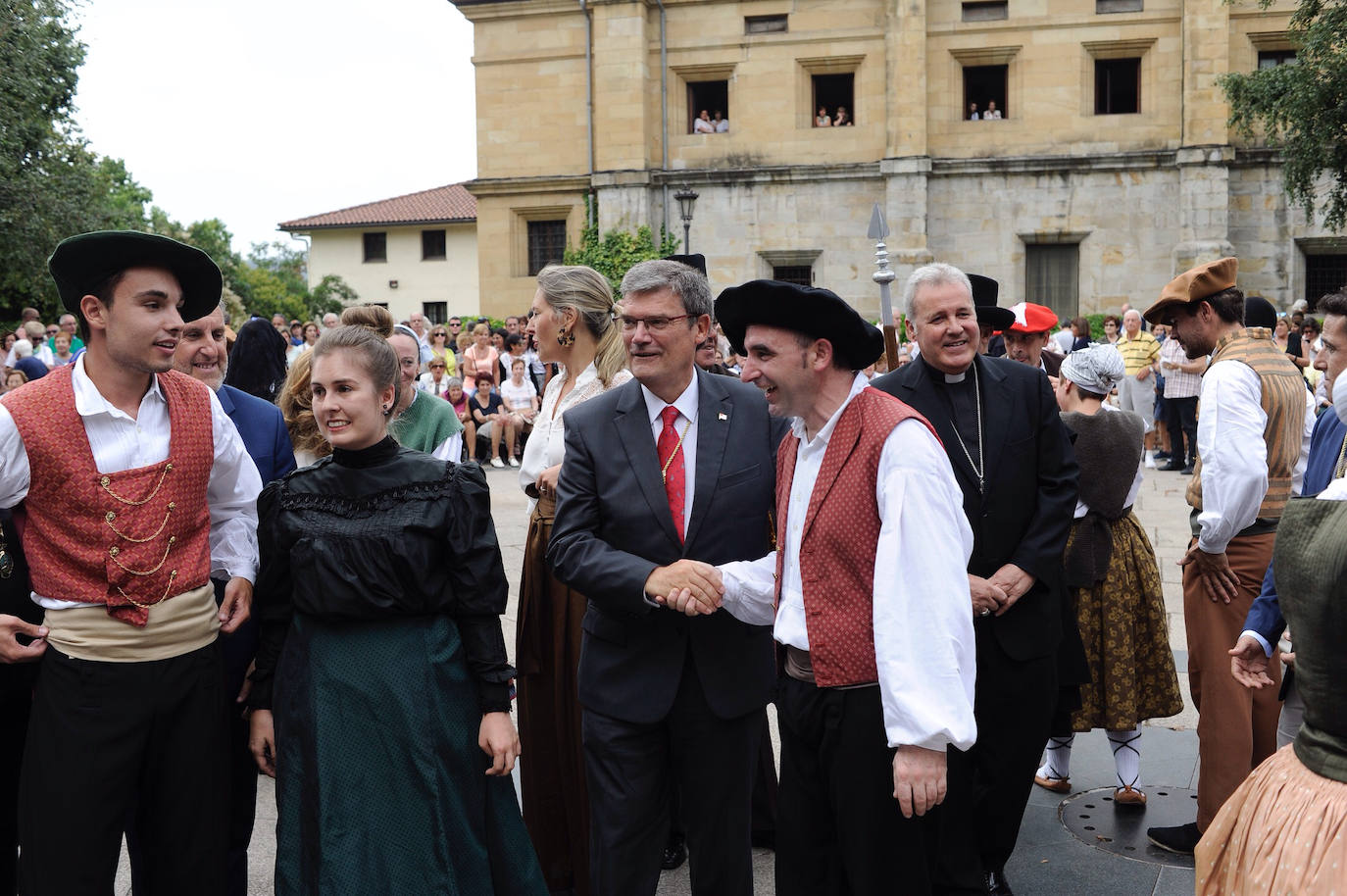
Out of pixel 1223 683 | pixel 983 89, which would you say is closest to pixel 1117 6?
pixel 983 89

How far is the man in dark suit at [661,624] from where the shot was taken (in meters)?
3.49

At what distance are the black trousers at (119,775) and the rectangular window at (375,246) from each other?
1952 inches

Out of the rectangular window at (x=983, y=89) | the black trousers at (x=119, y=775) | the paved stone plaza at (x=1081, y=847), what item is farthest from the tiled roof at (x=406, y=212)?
the black trousers at (x=119, y=775)

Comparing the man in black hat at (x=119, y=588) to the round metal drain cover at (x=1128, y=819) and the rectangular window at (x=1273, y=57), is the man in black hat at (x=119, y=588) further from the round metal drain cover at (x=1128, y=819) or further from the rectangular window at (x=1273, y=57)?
the rectangular window at (x=1273, y=57)

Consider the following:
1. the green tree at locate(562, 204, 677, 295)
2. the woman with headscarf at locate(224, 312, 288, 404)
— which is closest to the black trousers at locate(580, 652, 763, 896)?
the woman with headscarf at locate(224, 312, 288, 404)

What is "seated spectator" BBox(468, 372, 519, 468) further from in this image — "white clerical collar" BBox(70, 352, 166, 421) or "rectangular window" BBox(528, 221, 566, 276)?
"rectangular window" BBox(528, 221, 566, 276)

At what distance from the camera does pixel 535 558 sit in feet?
14.8

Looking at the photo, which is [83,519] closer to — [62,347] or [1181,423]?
[1181,423]

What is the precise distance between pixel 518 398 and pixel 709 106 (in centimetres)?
1771

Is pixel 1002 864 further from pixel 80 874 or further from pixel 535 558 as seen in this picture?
pixel 80 874

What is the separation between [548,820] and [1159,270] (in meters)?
29.4

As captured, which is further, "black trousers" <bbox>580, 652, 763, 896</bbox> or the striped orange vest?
the striped orange vest

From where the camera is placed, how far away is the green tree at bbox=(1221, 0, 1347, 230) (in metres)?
23.6

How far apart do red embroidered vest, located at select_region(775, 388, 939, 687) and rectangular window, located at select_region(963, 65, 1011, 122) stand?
101ft
